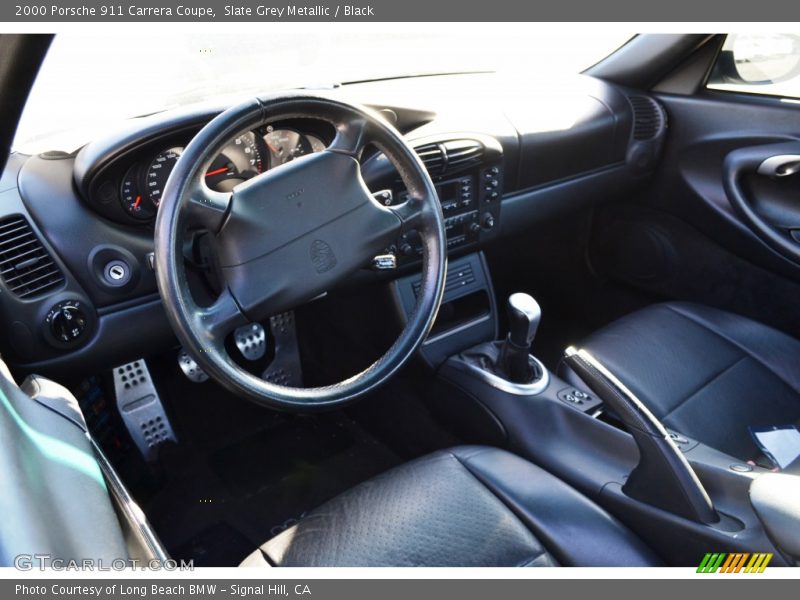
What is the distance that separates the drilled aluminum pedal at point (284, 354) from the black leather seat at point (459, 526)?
0.88 m

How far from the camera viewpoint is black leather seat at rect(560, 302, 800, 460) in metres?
1.71

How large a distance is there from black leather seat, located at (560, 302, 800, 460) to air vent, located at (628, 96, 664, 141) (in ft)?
2.33

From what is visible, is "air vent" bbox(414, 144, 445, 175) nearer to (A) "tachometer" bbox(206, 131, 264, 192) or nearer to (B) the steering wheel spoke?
(A) "tachometer" bbox(206, 131, 264, 192)

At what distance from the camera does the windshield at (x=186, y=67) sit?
148 cm

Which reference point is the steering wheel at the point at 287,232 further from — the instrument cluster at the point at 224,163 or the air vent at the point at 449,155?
the air vent at the point at 449,155

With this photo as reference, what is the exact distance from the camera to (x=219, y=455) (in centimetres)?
221

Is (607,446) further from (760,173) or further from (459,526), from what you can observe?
(760,173)

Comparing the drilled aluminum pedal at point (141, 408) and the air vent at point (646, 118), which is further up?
the air vent at point (646, 118)

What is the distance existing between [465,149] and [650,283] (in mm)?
1037

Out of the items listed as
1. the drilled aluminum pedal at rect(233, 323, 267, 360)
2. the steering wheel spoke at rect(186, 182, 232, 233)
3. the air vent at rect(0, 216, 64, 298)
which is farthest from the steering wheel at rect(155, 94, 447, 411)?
the drilled aluminum pedal at rect(233, 323, 267, 360)

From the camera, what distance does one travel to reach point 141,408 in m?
1.95

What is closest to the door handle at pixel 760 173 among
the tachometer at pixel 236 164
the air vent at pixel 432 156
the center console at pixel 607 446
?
the center console at pixel 607 446

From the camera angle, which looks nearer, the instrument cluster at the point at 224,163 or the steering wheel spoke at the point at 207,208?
the steering wheel spoke at the point at 207,208

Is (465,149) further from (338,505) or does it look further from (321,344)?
(338,505)
